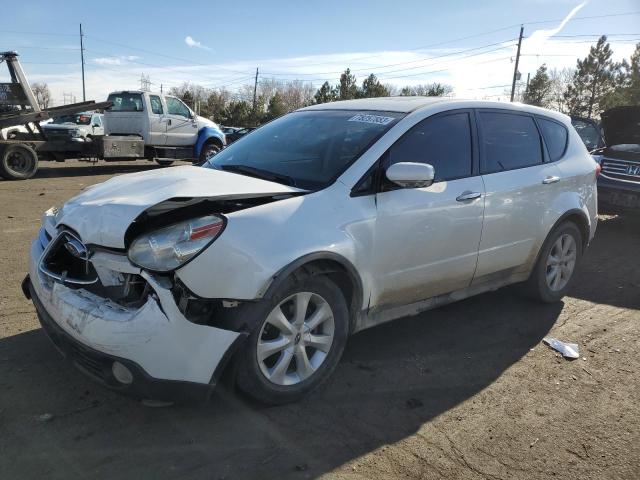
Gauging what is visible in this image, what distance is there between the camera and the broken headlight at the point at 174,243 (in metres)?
2.58

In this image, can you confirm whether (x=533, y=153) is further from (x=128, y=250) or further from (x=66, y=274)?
(x=66, y=274)

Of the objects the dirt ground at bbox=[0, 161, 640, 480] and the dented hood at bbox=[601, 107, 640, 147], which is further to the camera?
the dented hood at bbox=[601, 107, 640, 147]

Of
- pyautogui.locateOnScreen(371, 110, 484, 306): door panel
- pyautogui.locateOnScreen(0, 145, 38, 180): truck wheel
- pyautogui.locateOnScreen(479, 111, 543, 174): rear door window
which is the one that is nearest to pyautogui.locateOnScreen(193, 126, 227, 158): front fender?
pyautogui.locateOnScreen(0, 145, 38, 180): truck wheel

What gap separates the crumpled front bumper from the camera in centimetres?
249

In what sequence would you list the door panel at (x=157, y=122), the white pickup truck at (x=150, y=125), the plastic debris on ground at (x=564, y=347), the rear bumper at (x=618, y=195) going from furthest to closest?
the door panel at (x=157, y=122) → the white pickup truck at (x=150, y=125) → the rear bumper at (x=618, y=195) → the plastic debris on ground at (x=564, y=347)

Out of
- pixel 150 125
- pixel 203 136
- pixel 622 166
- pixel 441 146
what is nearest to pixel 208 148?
pixel 203 136

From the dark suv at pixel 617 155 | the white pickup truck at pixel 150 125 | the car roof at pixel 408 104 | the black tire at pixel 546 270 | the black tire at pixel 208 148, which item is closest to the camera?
the car roof at pixel 408 104

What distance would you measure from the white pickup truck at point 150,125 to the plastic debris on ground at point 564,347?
12.8 m

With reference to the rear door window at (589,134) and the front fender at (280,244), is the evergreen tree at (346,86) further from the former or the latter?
the front fender at (280,244)

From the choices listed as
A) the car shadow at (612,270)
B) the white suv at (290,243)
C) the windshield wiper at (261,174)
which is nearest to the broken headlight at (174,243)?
the white suv at (290,243)

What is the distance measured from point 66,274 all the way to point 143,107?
1320cm

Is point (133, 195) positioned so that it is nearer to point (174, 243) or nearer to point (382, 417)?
point (174, 243)

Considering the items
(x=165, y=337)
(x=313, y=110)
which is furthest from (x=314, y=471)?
(x=313, y=110)

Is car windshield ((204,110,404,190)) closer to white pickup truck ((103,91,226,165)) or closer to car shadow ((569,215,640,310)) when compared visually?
car shadow ((569,215,640,310))
